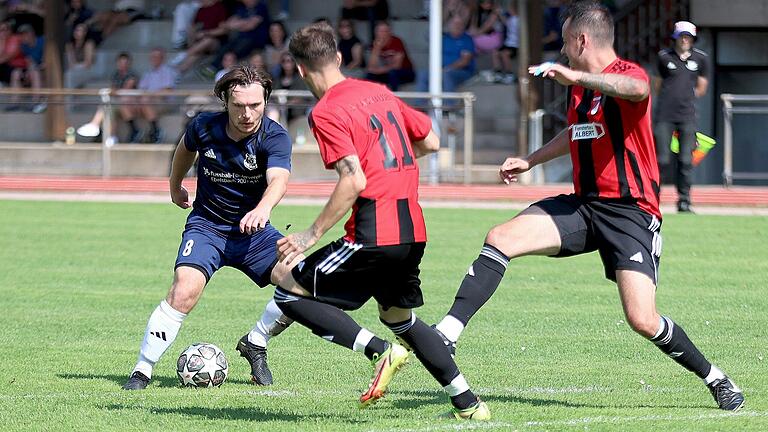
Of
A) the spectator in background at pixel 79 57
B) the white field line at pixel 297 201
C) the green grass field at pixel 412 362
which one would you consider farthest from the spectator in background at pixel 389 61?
the green grass field at pixel 412 362

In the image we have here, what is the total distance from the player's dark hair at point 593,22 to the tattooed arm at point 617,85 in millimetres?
370

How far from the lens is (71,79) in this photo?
28453mm

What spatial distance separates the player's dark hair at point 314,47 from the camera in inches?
237

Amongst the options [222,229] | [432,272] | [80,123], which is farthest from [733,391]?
[80,123]

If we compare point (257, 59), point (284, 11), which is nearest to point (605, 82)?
point (257, 59)

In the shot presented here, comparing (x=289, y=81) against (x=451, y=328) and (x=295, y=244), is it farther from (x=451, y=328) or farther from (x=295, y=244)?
(x=295, y=244)

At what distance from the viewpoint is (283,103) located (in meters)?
22.6

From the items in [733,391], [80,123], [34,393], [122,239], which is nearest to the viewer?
[733,391]

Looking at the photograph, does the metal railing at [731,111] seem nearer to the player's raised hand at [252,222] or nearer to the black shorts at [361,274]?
the player's raised hand at [252,222]

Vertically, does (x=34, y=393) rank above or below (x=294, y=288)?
below

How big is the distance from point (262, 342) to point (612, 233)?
2.09 metres

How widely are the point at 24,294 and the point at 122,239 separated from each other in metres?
4.08

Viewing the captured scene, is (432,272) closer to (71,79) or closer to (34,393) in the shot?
(34,393)

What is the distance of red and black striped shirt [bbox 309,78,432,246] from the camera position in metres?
6.02
